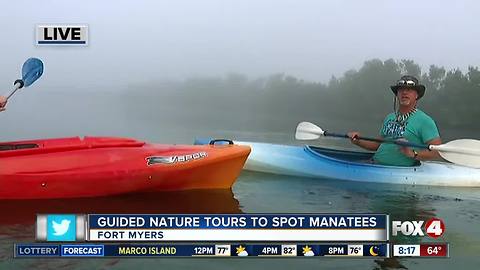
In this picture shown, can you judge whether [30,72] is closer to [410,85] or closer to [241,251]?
[241,251]

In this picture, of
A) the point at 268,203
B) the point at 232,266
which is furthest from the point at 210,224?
the point at 268,203

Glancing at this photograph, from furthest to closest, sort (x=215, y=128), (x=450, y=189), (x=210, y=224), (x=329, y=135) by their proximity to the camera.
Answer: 1. (x=329, y=135)
2. (x=450, y=189)
3. (x=215, y=128)
4. (x=210, y=224)

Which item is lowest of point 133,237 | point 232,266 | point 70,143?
point 232,266

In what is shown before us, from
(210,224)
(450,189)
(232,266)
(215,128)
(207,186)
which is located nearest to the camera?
(210,224)

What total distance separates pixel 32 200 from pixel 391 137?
8.85 feet

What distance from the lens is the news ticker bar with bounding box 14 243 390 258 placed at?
155 cm

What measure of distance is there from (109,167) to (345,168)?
199 cm

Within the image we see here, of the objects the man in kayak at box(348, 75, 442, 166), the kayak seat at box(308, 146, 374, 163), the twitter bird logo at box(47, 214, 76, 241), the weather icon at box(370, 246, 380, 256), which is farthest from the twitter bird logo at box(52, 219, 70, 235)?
the kayak seat at box(308, 146, 374, 163)

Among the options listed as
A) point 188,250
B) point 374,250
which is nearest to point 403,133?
point 374,250

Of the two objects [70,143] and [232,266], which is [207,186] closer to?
[70,143]

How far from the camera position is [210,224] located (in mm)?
1556

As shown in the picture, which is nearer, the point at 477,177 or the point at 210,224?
the point at 210,224

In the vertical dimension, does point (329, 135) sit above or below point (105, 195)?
above

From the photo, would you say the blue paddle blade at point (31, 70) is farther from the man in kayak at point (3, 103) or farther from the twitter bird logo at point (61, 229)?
the twitter bird logo at point (61, 229)
